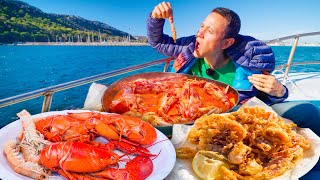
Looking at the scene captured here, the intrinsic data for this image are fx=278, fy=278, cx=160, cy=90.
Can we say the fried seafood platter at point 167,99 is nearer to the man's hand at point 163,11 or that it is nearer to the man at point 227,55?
the man at point 227,55

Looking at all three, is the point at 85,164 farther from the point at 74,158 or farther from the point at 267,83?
the point at 267,83

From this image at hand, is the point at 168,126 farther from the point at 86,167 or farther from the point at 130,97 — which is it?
the point at 86,167

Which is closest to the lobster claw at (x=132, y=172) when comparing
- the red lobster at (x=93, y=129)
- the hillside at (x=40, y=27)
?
the red lobster at (x=93, y=129)

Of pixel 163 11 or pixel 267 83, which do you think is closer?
pixel 267 83

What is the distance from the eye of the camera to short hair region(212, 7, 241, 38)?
2.59 meters

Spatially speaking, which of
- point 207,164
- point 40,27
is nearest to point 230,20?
point 207,164

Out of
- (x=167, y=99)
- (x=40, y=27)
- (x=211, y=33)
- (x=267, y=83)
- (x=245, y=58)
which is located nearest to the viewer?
(x=167, y=99)

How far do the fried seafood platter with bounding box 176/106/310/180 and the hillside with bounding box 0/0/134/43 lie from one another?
11992 centimetres

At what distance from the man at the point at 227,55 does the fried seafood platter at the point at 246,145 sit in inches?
36.5

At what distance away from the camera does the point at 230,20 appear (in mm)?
2596

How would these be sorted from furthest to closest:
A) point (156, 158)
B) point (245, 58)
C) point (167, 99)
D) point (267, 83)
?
point (245, 58)
point (267, 83)
point (167, 99)
point (156, 158)

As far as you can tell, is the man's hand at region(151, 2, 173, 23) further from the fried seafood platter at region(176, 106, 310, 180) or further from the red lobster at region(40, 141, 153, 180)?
the red lobster at region(40, 141, 153, 180)

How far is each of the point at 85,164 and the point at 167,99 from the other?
93 centimetres

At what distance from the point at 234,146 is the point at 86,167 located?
69 centimetres
